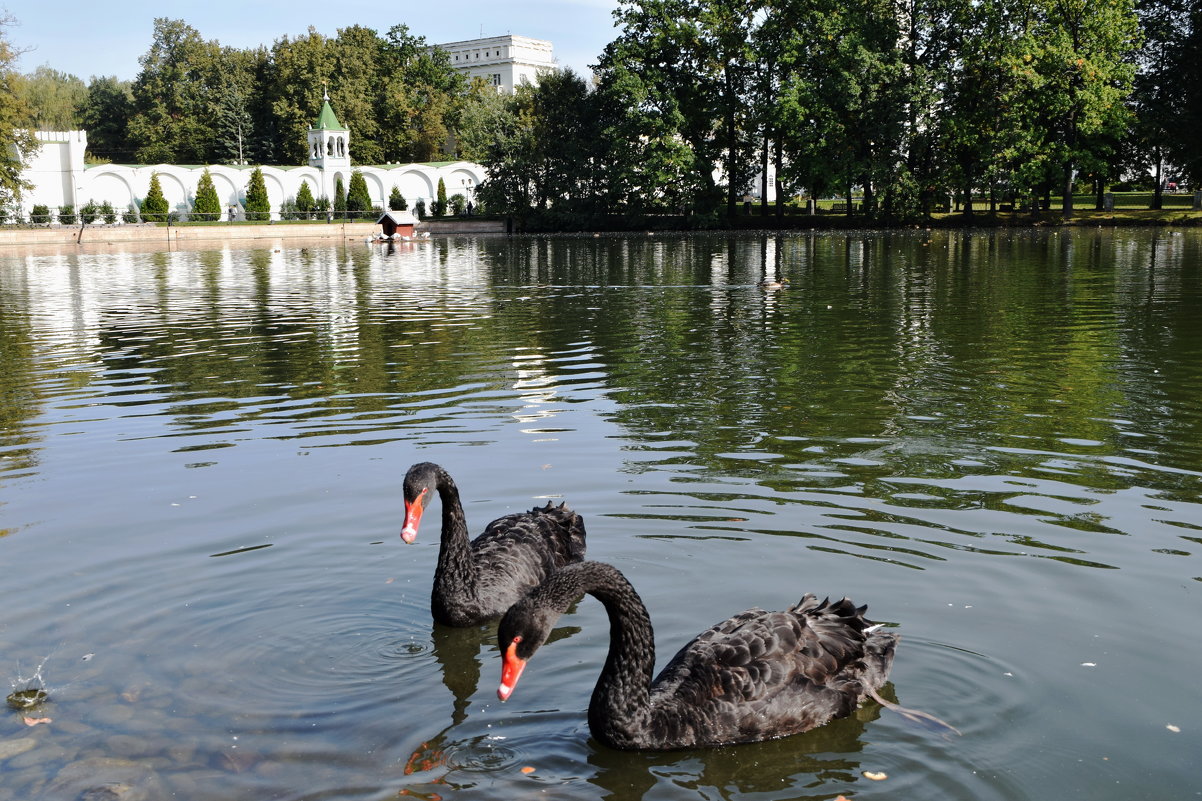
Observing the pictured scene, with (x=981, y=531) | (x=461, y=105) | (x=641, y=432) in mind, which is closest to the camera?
(x=981, y=531)

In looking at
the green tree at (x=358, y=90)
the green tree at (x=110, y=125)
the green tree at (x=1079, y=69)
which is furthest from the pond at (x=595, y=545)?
the green tree at (x=110, y=125)

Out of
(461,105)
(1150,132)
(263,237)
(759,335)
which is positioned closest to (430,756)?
(759,335)

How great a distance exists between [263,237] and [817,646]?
65910mm

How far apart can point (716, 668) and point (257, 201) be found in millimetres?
72815

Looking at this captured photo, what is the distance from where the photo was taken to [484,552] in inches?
263

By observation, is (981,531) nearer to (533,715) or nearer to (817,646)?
(817,646)

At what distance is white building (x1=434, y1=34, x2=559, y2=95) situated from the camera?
149250 mm

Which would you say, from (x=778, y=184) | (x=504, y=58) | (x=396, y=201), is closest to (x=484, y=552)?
(x=778, y=184)

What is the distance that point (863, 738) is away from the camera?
5.06 meters

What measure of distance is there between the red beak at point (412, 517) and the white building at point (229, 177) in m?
68.6

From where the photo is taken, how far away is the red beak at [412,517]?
5.59 m

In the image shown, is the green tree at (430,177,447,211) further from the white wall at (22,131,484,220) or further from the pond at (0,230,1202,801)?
the pond at (0,230,1202,801)

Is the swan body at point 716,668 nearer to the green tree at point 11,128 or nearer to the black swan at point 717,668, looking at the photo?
the black swan at point 717,668

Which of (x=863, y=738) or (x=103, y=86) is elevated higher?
(x=103, y=86)
